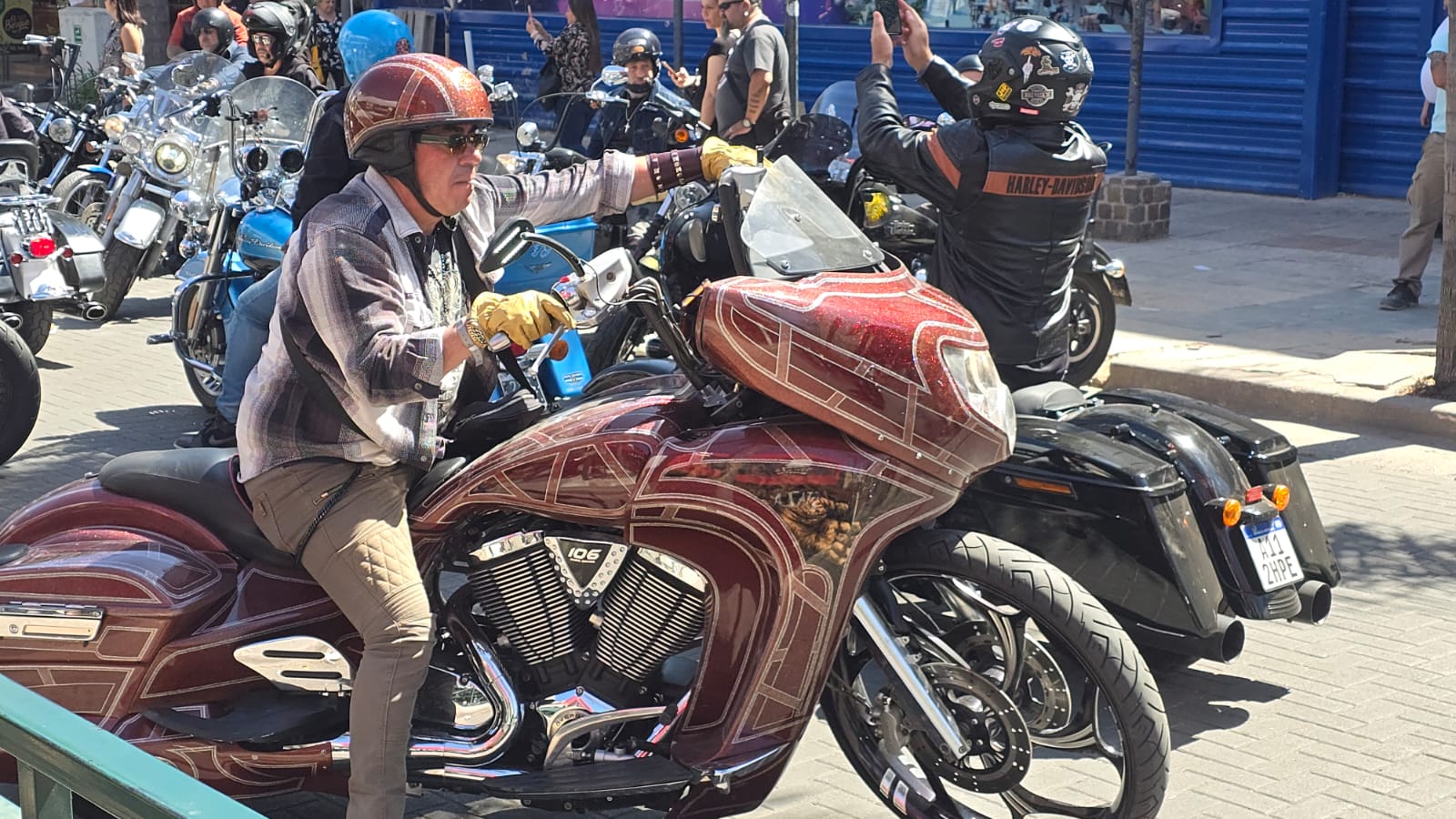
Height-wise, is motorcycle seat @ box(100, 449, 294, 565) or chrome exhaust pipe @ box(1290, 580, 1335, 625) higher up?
motorcycle seat @ box(100, 449, 294, 565)

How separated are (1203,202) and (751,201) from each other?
11121 millimetres

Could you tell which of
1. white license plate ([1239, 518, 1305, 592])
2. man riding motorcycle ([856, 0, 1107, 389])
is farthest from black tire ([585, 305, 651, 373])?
white license plate ([1239, 518, 1305, 592])

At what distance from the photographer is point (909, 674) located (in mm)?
3660

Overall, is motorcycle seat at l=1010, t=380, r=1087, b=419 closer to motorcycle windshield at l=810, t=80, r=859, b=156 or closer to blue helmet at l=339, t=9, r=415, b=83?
blue helmet at l=339, t=9, r=415, b=83

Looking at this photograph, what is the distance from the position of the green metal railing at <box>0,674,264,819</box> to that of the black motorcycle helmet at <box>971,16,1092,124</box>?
3.78 m

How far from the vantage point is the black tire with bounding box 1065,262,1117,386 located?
27.3ft

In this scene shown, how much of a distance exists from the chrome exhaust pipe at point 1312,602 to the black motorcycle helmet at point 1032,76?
159 cm

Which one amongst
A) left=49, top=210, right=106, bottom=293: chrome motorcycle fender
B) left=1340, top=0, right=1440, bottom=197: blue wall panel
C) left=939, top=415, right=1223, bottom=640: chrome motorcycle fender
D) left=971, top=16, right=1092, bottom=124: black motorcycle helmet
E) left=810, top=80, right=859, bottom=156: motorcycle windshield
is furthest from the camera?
left=1340, top=0, right=1440, bottom=197: blue wall panel

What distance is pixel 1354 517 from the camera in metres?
6.55

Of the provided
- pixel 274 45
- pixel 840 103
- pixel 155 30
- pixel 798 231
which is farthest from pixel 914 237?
pixel 155 30

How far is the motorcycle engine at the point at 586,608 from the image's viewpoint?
3.74 meters

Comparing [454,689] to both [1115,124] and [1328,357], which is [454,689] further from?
[1115,124]

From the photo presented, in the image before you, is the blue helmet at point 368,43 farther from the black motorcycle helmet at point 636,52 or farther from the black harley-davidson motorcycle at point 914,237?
the black motorcycle helmet at point 636,52

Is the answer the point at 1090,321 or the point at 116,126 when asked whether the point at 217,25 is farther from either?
the point at 1090,321
